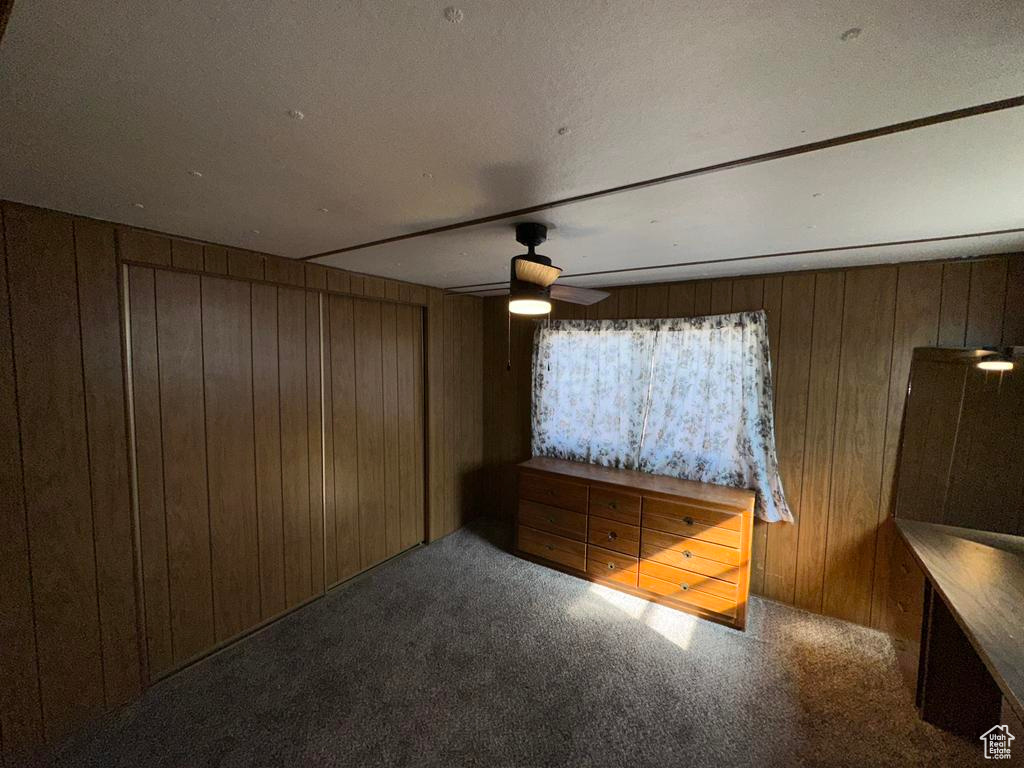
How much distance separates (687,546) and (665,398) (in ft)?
3.44

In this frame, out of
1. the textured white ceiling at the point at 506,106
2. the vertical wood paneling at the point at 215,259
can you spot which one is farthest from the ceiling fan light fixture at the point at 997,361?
the vertical wood paneling at the point at 215,259

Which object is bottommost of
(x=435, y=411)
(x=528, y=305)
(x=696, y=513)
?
(x=696, y=513)

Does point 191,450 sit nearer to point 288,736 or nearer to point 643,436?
point 288,736

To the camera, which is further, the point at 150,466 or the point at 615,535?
the point at 615,535

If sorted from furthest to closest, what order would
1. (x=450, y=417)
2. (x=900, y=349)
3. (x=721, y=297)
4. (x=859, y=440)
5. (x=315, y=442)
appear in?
1. (x=450, y=417)
2. (x=721, y=297)
3. (x=315, y=442)
4. (x=859, y=440)
5. (x=900, y=349)

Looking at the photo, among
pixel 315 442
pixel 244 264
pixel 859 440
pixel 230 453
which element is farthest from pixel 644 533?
pixel 244 264

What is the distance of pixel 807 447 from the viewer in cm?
258

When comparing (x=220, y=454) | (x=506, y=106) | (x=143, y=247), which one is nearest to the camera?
(x=506, y=106)

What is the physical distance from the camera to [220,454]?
7.24 feet

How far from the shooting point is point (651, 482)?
2.89 metres

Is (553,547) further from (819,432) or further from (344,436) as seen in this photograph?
(819,432)

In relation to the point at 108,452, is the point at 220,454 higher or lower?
lower

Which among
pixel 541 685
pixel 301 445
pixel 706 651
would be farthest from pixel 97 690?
pixel 706 651

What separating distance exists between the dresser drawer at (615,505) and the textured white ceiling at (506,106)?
1.90 metres
